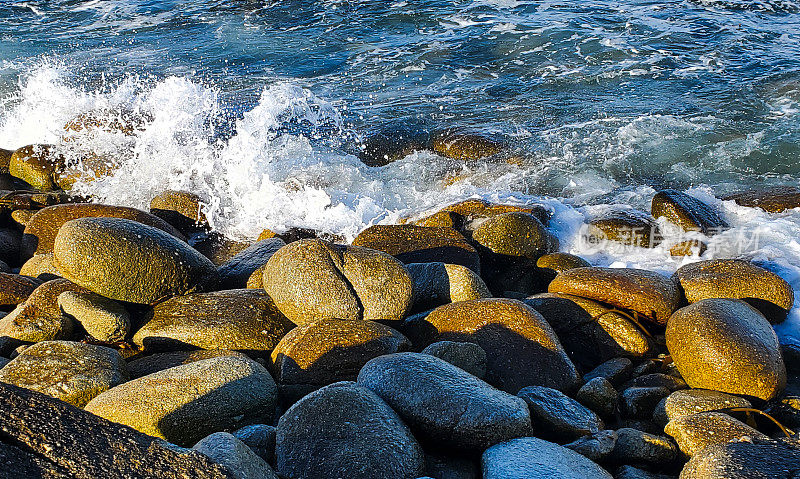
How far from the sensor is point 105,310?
14.9 ft

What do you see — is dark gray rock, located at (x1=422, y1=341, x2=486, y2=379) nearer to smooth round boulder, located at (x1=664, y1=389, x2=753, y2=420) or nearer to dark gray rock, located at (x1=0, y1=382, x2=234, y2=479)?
smooth round boulder, located at (x1=664, y1=389, x2=753, y2=420)

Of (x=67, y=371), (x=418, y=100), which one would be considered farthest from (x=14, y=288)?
(x=418, y=100)

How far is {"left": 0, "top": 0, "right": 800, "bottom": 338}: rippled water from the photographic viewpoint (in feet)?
26.6

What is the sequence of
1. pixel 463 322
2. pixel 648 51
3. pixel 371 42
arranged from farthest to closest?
1. pixel 371 42
2. pixel 648 51
3. pixel 463 322

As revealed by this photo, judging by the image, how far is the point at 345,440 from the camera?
295 cm

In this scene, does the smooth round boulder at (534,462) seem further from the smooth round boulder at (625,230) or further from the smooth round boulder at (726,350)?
the smooth round boulder at (625,230)

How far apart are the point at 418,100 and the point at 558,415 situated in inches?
318

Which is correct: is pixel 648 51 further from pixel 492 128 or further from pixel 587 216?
pixel 587 216

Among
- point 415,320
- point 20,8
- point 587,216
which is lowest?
point 587,216

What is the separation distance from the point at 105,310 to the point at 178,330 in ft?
1.63

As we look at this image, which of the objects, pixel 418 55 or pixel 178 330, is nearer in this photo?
pixel 178 330

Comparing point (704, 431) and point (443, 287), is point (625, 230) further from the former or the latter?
point (704, 431)

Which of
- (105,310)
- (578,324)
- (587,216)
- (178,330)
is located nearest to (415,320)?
(578,324)

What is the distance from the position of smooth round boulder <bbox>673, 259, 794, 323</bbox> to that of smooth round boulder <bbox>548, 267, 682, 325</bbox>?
0.52 ft
